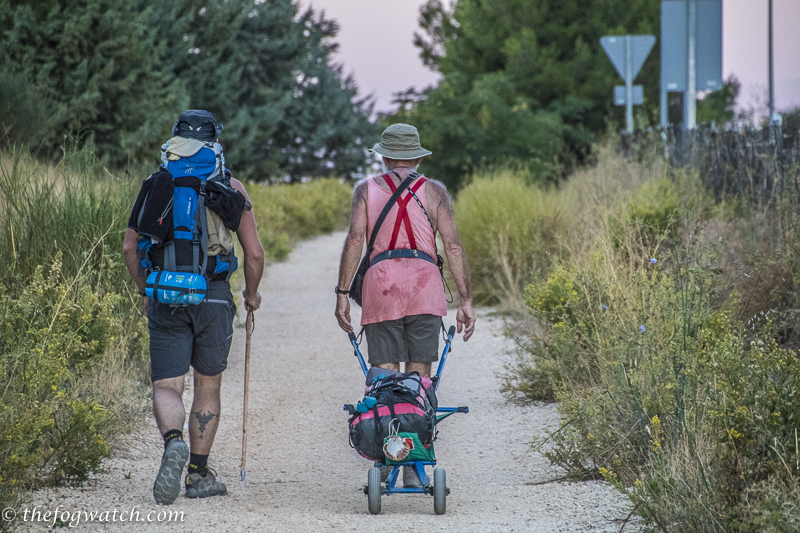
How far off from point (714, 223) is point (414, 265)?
4.41 m

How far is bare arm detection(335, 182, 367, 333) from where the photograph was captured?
14.6 ft

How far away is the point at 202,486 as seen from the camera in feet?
14.4

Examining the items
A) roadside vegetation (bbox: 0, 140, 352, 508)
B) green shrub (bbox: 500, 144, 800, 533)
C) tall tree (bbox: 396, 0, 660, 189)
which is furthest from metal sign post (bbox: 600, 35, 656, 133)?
roadside vegetation (bbox: 0, 140, 352, 508)

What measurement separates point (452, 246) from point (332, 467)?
1.61 m

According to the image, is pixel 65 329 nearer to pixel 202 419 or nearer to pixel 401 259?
pixel 202 419

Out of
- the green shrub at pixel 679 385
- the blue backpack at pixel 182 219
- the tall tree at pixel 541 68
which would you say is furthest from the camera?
the tall tree at pixel 541 68

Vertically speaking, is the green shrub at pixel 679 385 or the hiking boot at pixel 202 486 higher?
the green shrub at pixel 679 385

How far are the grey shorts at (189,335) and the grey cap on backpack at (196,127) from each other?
28.3 inches

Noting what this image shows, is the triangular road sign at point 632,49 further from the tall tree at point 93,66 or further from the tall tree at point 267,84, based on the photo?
the tall tree at point 267,84

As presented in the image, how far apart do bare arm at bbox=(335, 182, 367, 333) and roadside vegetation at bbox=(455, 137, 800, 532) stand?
47.4 inches

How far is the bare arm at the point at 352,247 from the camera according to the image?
446cm

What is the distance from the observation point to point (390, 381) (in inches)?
161

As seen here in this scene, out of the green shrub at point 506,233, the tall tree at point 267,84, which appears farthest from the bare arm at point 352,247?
the tall tree at point 267,84

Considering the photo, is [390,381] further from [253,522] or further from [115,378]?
[115,378]
